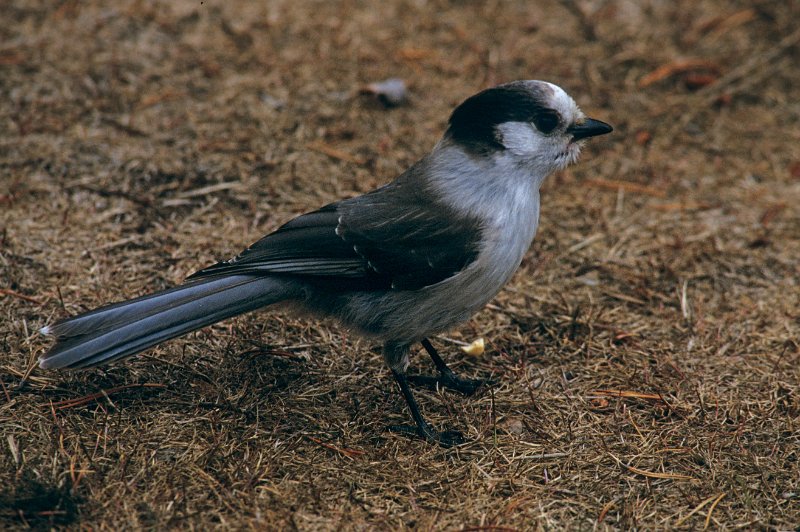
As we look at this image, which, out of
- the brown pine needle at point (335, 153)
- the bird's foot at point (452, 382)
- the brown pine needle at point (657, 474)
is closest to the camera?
the brown pine needle at point (657, 474)

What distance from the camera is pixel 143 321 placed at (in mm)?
3484

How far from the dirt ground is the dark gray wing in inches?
25.7

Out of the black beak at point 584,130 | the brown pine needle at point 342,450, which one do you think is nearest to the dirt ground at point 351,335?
the brown pine needle at point 342,450

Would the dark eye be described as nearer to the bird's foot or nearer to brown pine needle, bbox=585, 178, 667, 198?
the bird's foot

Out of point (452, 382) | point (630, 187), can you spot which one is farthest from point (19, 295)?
point (630, 187)

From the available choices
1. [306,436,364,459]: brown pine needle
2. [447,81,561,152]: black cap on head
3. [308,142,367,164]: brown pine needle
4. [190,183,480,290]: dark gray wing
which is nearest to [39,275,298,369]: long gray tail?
[190,183,480,290]: dark gray wing

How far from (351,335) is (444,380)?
0.58 m

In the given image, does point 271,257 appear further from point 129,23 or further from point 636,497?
point 129,23

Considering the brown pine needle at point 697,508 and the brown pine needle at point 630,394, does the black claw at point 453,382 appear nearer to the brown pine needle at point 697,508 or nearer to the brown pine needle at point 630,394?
the brown pine needle at point 630,394

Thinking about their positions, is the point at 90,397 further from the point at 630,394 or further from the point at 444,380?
the point at 630,394

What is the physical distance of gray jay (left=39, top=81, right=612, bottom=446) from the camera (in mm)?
3801

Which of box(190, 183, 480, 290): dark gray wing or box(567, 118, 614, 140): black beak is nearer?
box(190, 183, 480, 290): dark gray wing

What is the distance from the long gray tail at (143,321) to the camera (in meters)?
3.41

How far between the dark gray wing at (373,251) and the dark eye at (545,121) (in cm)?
58
